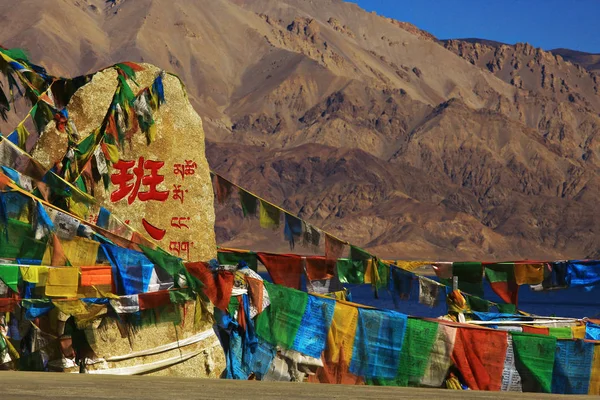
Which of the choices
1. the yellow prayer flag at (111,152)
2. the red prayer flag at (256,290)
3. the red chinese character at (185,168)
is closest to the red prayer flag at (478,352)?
the red prayer flag at (256,290)

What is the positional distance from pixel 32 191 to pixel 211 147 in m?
162

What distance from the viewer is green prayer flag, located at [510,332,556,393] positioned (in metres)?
13.4

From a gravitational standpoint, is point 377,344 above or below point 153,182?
below

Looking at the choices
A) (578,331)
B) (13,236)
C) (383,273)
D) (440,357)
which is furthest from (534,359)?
(13,236)

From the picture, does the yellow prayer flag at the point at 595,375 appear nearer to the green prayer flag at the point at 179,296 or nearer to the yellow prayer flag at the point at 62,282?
the green prayer flag at the point at 179,296

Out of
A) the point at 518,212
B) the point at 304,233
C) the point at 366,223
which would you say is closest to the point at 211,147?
the point at 366,223

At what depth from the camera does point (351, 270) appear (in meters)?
18.4

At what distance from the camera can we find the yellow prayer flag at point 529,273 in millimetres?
19438

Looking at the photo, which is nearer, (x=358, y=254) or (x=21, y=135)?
(x=21, y=135)

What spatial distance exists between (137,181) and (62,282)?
2.90 m

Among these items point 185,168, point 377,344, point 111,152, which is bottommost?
point 377,344

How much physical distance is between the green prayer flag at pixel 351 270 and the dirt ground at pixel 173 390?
7291 mm

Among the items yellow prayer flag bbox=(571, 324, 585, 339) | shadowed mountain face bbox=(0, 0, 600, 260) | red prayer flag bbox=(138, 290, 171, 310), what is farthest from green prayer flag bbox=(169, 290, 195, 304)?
shadowed mountain face bbox=(0, 0, 600, 260)

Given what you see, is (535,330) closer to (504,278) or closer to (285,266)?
(504,278)
